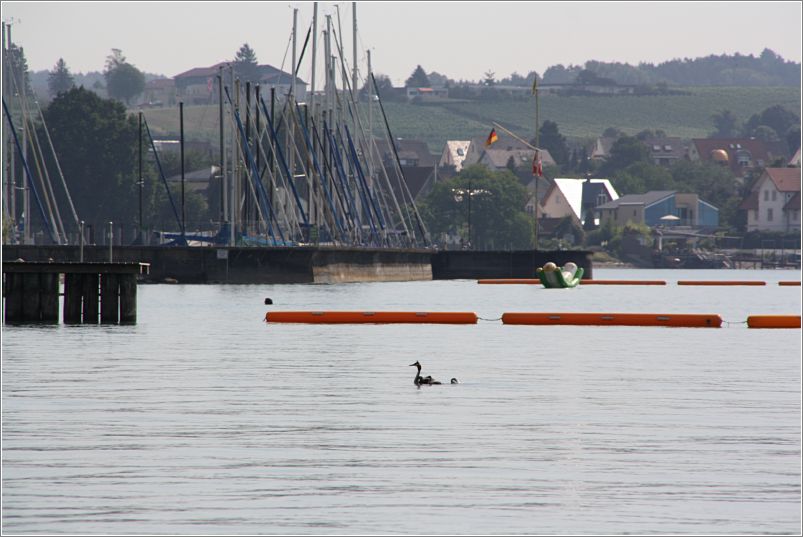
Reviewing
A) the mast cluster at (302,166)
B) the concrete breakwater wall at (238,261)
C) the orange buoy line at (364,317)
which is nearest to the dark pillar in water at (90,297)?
the orange buoy line at (364,317)

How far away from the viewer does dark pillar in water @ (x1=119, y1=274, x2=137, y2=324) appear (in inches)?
2340

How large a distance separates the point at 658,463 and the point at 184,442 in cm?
732

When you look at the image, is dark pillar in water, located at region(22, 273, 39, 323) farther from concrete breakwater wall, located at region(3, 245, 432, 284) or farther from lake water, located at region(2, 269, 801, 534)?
concrete breakwater wall, located at region(3, 245, 432, 284)

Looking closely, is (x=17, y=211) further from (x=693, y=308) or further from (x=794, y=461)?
(x=794, y=461)

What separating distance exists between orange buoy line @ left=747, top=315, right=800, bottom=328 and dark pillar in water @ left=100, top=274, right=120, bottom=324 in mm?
23419

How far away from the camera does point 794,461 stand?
25.1 m

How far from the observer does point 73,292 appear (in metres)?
58.6

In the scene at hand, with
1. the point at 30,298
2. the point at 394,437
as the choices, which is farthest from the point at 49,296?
the point at 394,437

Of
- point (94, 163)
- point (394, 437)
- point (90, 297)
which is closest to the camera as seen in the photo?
point (394, 437)

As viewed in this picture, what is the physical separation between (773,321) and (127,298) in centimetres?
2445

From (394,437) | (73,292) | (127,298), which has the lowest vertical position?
(394,437)

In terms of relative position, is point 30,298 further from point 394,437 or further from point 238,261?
point 238,261

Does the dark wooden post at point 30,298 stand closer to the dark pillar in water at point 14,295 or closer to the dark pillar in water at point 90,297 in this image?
the dark pillar in water at point 14,295

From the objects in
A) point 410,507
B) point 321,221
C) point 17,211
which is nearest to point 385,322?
point 410,507
